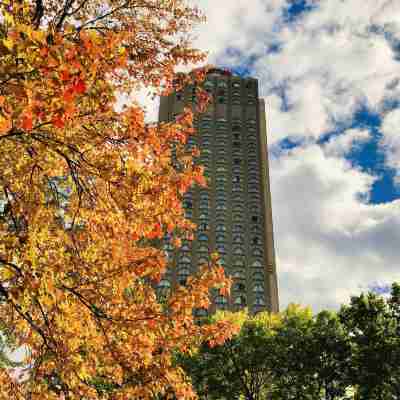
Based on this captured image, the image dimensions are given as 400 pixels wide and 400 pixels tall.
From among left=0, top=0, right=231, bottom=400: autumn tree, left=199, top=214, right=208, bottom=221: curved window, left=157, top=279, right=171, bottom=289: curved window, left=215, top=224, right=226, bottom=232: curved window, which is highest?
left=199, top=214, right=208, bottom=221: curved window

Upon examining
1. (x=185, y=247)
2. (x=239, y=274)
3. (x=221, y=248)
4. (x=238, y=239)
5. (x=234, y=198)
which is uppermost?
(x=234, y=198)

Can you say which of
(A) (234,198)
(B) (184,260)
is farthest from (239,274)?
(A) (234,198)

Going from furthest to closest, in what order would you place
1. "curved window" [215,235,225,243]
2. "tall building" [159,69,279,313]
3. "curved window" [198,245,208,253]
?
"curved window" [215,235,225,243] < "curved window" [198,245,208,253] < "tall building" [159,69,279,313]

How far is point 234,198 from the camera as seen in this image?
8575 cm

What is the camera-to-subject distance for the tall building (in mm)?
74250

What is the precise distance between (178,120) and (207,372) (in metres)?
19.9

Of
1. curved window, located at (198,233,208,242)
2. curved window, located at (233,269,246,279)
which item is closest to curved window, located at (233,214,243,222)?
curved window, located at (198,233,208,242)

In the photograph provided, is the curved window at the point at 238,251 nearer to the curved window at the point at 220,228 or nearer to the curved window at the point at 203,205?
the curved window at the point at 220,228

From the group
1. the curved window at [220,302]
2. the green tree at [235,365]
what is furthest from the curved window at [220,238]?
the green tree at [235,365]

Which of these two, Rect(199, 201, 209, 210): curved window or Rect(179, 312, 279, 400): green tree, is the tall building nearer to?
Rect(199, 201, 209, 210): curved window

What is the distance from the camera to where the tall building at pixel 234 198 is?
7425 centimetres

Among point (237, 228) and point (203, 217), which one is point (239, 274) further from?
point (203, 217)

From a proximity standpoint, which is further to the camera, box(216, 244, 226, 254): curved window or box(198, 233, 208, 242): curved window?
box(198, 233, 208, 242): curved window

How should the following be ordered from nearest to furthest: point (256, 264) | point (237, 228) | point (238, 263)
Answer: point (238, 263), point (256, 264), point (237, 228)
